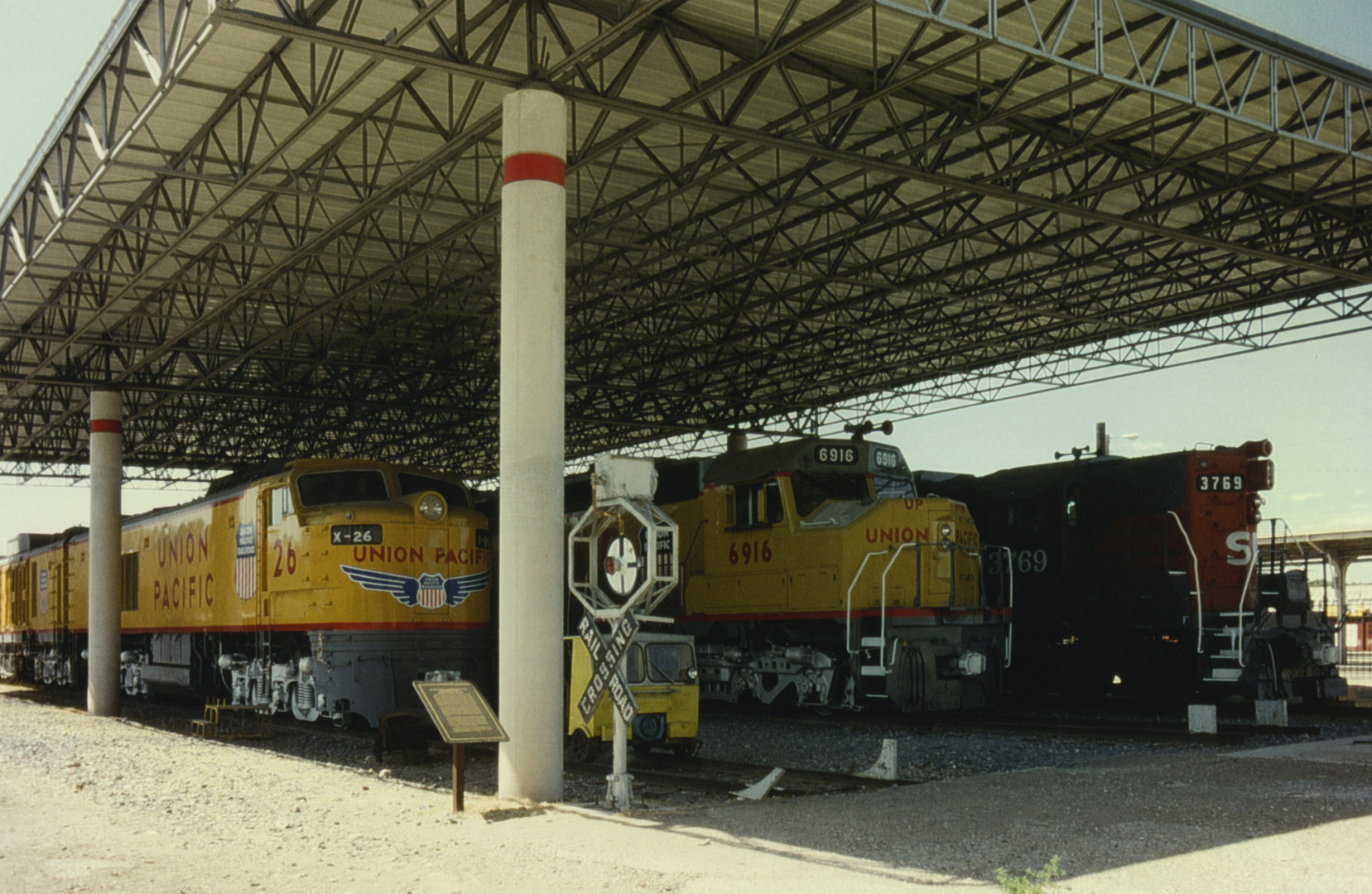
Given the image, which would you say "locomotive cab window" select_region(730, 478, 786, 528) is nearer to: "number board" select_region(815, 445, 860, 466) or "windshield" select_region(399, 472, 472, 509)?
"number board" select_region(815, 445, 860, 466)

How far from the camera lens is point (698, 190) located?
63.2 ft

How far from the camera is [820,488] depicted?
16312 mm

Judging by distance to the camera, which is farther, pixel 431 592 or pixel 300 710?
pixel 300 710

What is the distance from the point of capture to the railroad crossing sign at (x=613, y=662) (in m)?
9.32

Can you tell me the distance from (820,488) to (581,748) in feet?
17.3

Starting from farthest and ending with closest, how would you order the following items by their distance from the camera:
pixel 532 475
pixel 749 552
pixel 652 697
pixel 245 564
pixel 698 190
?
1. pixel 698 190
2. pixel 749 552
3. pixel 245 564
4. pixel 652 697
5. pixel 532 475

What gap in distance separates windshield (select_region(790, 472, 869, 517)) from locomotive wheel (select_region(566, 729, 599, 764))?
16.2 ft

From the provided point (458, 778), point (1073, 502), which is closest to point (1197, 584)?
point (1073, 502)

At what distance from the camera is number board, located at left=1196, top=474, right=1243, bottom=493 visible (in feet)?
52.0

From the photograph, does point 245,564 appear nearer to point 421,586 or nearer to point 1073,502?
point 421,586

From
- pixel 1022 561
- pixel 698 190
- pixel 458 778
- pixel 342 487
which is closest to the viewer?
pixel 458 778

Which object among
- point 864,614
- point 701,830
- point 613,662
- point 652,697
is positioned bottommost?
point 701,830

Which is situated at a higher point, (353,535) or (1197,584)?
(353,535)

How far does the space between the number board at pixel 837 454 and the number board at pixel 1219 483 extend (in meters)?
4.50
